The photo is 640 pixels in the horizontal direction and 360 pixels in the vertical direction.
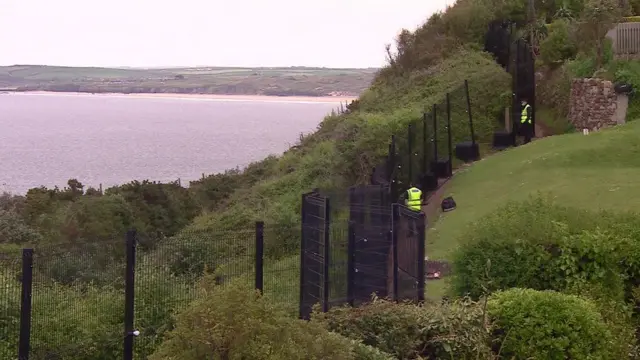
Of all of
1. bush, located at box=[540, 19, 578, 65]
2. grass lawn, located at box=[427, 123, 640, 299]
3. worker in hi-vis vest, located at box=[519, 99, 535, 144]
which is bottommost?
grass lawn, located at box=[427, 123, 640, 299]

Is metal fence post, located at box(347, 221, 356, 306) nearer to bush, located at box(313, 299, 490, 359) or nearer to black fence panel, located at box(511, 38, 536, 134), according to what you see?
bush, located at box(313, 299, 490, 359)

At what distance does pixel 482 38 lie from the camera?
41312mm

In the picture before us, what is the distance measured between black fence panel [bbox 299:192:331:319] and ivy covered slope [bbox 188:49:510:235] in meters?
10.6

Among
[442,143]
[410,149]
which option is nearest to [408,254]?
[410,149]

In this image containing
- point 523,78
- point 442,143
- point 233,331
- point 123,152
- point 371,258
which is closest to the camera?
point 233,331

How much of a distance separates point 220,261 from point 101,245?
221 centimetres

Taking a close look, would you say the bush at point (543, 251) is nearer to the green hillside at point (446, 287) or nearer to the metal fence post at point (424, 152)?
the green hillside at point (446, 287)

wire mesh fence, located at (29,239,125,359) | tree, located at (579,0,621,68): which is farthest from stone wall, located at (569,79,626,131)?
wire mesh fence, located at (29,239,125,359)

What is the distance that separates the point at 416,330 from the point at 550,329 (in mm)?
1539

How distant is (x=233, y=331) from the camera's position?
6840 mm

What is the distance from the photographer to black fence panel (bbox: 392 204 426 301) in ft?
37.1

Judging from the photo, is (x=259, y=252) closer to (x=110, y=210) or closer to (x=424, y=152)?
(x=424, y=152)

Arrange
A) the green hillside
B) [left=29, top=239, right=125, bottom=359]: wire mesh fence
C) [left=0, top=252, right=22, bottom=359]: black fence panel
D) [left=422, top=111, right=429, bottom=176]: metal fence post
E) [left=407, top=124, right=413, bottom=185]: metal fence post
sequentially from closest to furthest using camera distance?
the green hillside < [left=29, top=239, right=125, bottom=359]: wire mesh fence < [left=0, top=252, right=22, bottom=359]: black fence panel < [left=407, top=124, right=413, bottom=185]: metal fence post < [left=422, top=111, right=429, bottom=176]: metal fence post

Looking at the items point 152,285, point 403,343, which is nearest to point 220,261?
point 152,285
